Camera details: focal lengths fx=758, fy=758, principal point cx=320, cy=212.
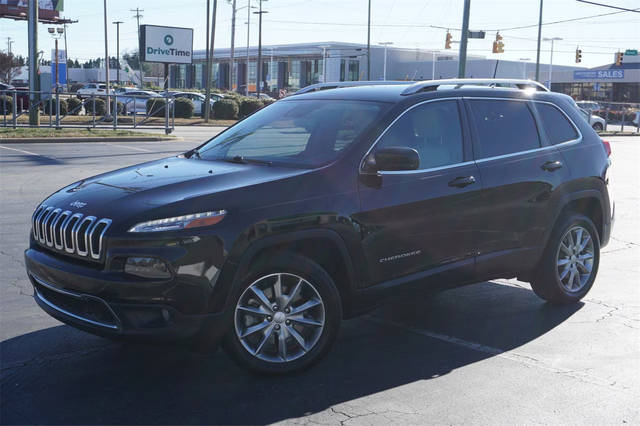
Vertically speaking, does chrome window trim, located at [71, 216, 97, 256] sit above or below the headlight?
below

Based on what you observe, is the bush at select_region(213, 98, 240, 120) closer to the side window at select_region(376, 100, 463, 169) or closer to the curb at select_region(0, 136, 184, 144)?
the curb at select_region(0, 136, 184, 144)

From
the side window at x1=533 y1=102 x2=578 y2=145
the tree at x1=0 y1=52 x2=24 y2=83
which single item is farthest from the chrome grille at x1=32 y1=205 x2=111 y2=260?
the tree at x1=0 y1=52 x2=24 y2=83

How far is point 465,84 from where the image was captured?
5934 millimetres

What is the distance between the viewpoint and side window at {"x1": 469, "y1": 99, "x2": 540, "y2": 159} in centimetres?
576

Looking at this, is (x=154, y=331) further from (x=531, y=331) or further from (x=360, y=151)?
(x=531, y=331)

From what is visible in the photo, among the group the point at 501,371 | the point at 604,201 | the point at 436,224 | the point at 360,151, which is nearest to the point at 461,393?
the point at 501,371

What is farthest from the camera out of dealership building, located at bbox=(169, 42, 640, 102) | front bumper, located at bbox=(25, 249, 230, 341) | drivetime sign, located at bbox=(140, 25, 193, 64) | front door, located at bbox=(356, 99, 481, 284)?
dealership building, located at bbox=(169, 42, 640, 102)

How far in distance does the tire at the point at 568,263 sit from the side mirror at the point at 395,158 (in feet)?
6.36

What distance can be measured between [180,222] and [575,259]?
3.76 metres

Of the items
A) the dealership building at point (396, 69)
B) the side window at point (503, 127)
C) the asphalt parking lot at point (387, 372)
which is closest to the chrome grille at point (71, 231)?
the asphalt parking lot at point (387, 372)

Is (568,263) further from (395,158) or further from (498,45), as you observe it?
(498,45)

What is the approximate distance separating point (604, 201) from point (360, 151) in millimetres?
2853

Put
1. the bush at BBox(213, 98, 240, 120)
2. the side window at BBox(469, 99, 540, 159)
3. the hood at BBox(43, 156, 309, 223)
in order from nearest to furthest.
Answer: the hood at BBox(43, 156, 309, 223)
the side window at BBox(469, 99, 540, 159)
the bush at BBox(213, 98, 240, 120)

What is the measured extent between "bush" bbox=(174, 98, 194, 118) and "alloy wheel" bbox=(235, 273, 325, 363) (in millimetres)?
36557
